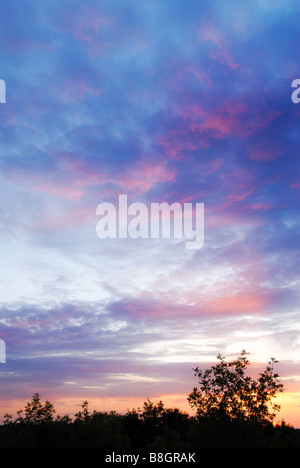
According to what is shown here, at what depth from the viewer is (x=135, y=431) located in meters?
73.9

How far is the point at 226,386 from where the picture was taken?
4653 centimetres

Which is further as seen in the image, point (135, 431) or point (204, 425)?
point (135, 431)

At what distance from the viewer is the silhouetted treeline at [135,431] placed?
42469 millimetres

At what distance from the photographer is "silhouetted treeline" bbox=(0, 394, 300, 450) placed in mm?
42469

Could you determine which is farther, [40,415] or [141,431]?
[141,431]

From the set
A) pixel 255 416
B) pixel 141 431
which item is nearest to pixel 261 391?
pixel 255 416

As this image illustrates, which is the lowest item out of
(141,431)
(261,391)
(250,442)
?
(141,431)
